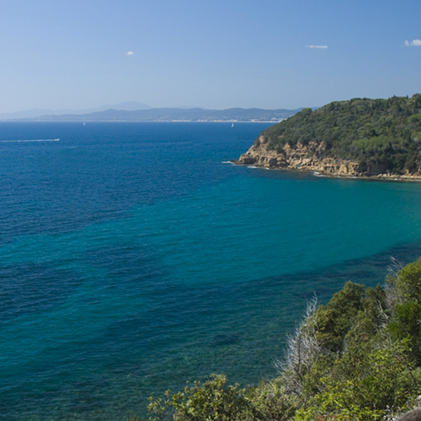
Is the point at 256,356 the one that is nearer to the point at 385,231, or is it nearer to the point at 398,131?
the point at 385,231

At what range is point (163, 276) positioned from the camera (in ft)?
125

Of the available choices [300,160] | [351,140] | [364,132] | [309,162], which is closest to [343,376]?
[351,140]

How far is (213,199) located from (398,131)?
48.0 metres

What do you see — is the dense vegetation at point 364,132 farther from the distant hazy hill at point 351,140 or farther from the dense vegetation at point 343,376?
the dense vegetation at point 343,376

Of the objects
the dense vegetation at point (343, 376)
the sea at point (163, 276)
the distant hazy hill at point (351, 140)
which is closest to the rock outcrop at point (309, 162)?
the distant hazy hill at point (351, 140)

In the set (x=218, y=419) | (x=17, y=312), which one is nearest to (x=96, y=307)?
(x=17, y=312)

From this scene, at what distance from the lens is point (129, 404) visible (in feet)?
73.5

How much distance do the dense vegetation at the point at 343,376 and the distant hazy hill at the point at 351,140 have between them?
210 feet

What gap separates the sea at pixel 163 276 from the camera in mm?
24734

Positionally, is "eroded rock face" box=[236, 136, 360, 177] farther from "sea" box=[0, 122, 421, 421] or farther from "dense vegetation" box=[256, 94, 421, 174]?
"sea" box=[0, 122, 421, 421]

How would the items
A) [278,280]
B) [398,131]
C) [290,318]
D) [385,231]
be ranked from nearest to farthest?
[290,318]
[278,280]
[385,231]
[398,131]

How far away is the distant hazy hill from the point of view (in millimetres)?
87375

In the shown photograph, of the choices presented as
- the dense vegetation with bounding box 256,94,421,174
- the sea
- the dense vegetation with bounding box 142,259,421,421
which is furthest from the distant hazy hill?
the dense vegetation with bounding box 142,259,421,421

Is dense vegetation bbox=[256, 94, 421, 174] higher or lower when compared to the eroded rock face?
higher
